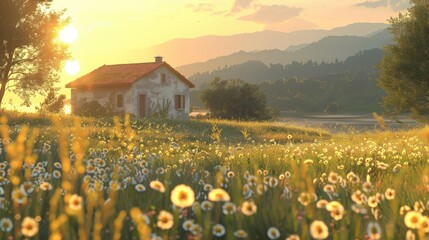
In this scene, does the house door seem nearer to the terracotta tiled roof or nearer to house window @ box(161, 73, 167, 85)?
the terracotta tiled roof

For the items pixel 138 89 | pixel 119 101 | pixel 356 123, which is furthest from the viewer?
pixel 356 123

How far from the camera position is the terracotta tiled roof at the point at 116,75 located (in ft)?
158

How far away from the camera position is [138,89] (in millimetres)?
48219

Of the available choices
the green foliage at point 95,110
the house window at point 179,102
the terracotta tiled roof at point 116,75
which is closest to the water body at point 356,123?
the house window at point 179,102

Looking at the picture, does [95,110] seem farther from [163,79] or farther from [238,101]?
[238,101]

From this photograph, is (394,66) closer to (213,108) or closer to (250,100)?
(250,100)

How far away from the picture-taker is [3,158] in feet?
26.9

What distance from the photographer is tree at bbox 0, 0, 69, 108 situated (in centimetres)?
3647

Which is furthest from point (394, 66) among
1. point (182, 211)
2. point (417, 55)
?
point (182, 211)

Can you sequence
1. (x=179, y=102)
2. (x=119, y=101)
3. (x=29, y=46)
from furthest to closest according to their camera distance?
(x=179, y=102)
(x=119, y=101)
(x=29, y=46)

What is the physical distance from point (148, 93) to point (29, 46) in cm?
1253

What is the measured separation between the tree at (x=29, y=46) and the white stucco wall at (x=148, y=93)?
6233 millimetres

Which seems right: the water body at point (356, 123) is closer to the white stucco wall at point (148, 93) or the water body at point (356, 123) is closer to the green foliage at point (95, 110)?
the white stucco wall at point (148, 93)

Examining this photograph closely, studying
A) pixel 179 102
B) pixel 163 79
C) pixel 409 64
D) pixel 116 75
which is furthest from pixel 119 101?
pixel 409 64
